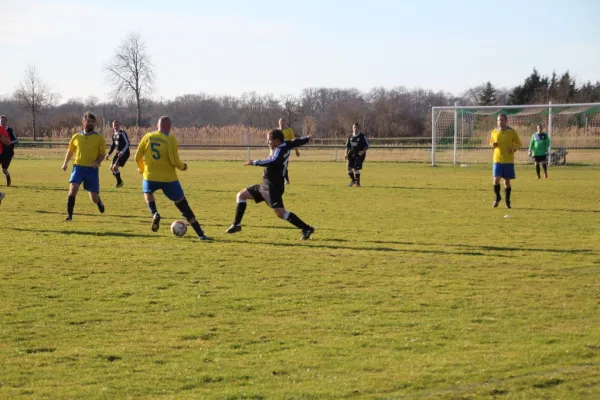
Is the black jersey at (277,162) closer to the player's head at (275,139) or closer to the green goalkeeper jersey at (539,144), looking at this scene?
the player's head at (275,139)

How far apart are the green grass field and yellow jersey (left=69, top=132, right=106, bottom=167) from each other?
4.03ft

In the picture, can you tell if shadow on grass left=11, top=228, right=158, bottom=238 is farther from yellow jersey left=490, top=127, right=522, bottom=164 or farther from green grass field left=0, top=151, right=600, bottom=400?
yellow jersey left=490, top=127, right=522, bottom=164

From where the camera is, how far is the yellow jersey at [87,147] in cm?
1419

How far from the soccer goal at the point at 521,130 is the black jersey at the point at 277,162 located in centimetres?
2485

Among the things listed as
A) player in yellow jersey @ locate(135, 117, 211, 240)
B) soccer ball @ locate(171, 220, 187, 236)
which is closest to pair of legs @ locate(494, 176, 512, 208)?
soccer ball @ locate(171, 220, 187, 236)

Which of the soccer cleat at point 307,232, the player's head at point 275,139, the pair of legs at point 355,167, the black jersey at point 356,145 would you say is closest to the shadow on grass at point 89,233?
the soccer cleat at point 307,232

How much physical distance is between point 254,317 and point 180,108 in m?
107

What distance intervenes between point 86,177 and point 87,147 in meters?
0.57

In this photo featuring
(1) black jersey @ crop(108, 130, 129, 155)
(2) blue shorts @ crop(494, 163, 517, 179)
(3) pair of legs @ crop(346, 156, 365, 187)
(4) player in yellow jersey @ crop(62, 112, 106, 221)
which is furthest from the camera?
(3) pair of legs @ crop(346, 156, 365, 187)

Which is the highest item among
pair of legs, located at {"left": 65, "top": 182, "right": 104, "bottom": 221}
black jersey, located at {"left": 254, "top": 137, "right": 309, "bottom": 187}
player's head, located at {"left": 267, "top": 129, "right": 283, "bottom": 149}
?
player's head, located at {"left": 267, "top": 129, "right": 283, "bottom": 149}

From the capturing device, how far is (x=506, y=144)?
16828 mm

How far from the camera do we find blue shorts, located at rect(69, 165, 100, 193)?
562 inches

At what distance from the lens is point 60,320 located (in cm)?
734

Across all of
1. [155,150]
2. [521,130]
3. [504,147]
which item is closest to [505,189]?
[504,147]
